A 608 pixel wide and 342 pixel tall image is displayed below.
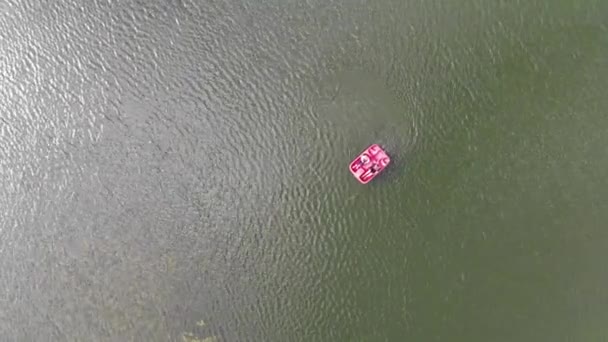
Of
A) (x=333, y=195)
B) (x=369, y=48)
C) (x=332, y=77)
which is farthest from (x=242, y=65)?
(x=333, y=195)

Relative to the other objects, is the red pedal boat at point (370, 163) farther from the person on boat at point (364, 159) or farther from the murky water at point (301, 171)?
A: the murky water at point (301, 171)

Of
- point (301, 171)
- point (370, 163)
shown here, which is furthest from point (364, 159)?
point (301, 171)

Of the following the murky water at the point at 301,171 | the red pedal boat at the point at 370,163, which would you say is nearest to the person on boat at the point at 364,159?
the red pedal boat at the point at 370,163

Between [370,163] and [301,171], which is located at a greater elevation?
[301,171]

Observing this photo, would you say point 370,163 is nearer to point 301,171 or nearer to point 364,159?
point 364,159

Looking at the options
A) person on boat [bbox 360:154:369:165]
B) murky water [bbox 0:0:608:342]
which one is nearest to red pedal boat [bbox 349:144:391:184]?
person on boat [bbox 360:154:369:165]

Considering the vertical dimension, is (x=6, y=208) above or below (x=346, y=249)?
above

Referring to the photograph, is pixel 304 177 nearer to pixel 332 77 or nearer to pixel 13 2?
pixel 332 77
